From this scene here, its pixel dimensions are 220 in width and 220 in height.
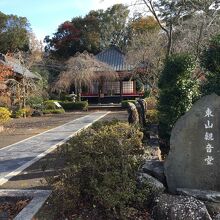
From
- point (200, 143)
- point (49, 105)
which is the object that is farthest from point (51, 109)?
point (200, 143)

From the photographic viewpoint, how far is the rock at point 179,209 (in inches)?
188

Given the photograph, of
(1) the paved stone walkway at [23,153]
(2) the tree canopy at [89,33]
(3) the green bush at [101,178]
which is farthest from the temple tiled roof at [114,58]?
(3) the green bush at [101,178]

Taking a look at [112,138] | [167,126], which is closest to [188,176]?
[112,138]

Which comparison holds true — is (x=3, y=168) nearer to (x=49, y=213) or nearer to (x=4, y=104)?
(x=49, y=213)

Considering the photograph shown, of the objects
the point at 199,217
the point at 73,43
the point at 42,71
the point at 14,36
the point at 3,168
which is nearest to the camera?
the point at 199,217

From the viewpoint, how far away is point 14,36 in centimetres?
4422

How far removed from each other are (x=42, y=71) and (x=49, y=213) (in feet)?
119

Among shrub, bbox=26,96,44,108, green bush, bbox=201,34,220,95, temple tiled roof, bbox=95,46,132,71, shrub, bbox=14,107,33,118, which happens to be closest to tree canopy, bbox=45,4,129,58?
temple tiled roof, bbox=95,46,132,71

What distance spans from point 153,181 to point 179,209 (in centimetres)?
88

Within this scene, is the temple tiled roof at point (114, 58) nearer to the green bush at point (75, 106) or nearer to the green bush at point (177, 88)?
the green bush at point (75, 106)

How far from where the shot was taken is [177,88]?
348 inches

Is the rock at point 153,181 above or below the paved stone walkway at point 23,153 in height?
above

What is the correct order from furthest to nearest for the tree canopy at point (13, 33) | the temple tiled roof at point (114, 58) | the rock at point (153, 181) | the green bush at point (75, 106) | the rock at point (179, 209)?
the tree canopy at point (13, 33) → the temple tiled roof at point (114, 58) → the green bush at point (75, 106) → the rock at point (153, 181) → the rock at point (179, 209)

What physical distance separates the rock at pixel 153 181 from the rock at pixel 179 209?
1.31 feet
